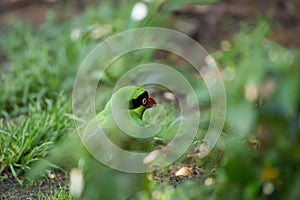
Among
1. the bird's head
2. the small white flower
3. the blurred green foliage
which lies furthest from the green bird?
the small white flower

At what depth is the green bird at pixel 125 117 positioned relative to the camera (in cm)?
206

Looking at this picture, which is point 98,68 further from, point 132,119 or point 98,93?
point 132,119

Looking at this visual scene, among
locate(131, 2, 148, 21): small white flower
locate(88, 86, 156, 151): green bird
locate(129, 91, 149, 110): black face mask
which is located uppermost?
locate(131, 2, 148, 21): small white flower

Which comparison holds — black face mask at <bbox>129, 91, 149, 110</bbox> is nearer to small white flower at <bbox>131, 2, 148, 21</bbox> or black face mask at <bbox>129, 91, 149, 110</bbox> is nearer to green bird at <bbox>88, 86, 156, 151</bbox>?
green bird at <bbox>88, 86, 156, 151</bbox>

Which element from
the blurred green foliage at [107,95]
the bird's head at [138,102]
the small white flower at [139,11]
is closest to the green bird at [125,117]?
the bird's head at [138,102]

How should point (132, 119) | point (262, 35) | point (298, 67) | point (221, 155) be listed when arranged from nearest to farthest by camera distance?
point (298, 67) < point (132, 119) < point (221, 155) < point (262, 35)

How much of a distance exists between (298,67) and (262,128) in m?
0.25

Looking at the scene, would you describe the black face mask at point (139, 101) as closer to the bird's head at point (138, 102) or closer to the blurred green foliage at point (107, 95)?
the bird's head at point (138, 102)

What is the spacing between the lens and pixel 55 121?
377 centimetres

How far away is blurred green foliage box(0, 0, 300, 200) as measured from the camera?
6.14 ft

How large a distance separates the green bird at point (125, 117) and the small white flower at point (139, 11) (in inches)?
65.4

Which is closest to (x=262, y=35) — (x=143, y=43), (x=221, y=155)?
(x=143, y=43)

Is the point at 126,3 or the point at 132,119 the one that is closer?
the point at 132,119

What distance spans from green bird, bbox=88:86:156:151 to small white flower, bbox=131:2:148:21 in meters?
1.66
